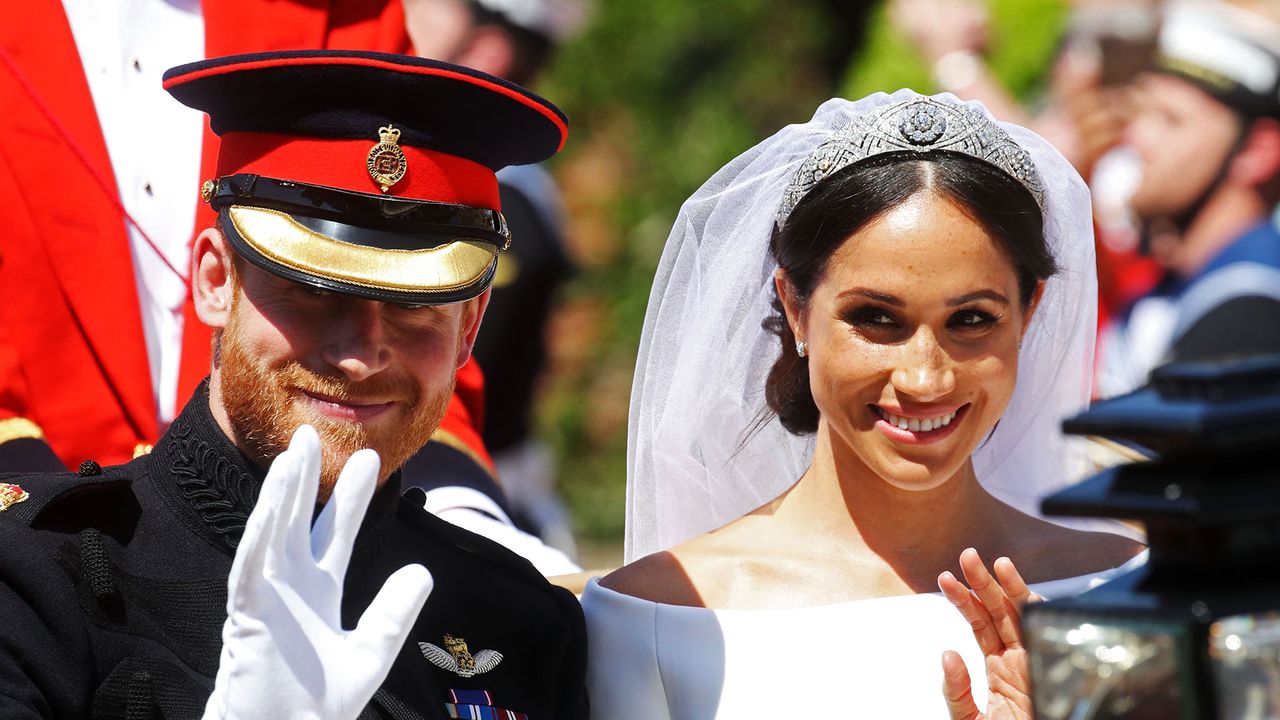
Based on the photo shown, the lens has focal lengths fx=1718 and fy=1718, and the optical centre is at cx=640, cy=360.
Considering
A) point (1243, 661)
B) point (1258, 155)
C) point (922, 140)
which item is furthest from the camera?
point (1258, 155)

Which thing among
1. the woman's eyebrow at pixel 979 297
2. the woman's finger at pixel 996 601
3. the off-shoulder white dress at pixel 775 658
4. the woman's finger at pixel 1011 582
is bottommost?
the off-shoulder white dress at pixel 775 658

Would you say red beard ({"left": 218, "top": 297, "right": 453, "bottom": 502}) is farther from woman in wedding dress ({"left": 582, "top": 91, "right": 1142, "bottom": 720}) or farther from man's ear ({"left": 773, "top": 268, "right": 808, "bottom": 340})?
man's ear ({"left": 773, "top": 268, "right": 808, "bottom": 340})

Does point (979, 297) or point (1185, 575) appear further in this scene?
point (979, 297)

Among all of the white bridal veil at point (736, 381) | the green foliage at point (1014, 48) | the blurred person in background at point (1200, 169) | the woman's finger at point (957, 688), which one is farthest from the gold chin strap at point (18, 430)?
the green foliage at point (1014, 48)

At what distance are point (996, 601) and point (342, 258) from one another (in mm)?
1137

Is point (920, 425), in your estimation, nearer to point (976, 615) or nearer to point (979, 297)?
point (979, 297)

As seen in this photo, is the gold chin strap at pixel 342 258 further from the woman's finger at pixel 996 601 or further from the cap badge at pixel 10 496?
the woman's finger at pixel 996 601

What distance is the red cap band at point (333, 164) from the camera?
2.55 meters

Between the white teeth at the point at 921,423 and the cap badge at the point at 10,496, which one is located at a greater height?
the white teeth at the point at 921,423

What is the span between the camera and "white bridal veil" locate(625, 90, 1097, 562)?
3438 millimetres

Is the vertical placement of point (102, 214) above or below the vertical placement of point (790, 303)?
below

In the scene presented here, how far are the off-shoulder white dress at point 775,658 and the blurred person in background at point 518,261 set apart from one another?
284cm

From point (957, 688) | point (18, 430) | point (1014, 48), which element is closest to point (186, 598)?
point (18, 430)

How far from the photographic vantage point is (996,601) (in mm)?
2688
